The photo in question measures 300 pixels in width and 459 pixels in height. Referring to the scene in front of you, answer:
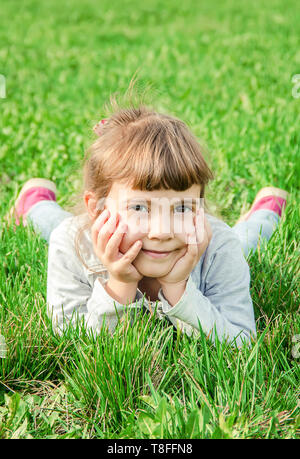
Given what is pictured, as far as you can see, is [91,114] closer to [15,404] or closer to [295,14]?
[15,404]

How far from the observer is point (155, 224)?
1.94m

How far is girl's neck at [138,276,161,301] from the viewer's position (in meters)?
2.21

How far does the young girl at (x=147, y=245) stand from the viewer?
197 centimetres

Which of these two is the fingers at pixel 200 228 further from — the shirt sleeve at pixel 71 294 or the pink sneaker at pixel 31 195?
the pink sneaker at pixel 31 195

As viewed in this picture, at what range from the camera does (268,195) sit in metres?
3.24

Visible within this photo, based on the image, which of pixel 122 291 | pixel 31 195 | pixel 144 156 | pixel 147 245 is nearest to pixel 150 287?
pixel 122 291

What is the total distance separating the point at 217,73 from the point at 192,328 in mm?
4581

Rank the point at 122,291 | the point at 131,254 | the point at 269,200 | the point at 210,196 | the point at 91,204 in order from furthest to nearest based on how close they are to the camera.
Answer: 1. the point at 210,196
2. the point at 269,200
3. the point at 91,204
4. the point at 122,291
5. the point at 131,254

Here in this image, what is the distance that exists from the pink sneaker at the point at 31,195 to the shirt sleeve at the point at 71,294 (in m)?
0.88

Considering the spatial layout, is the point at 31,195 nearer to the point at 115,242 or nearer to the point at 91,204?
the point at 91,204

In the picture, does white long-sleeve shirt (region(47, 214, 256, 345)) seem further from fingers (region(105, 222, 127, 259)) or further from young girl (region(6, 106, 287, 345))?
fingers (region(105, 222, 127, 259))

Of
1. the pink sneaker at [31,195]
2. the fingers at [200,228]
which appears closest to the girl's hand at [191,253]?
the fingers at [200,228]

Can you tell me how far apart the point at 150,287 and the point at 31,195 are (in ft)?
4.74

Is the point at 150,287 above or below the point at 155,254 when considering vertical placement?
below
